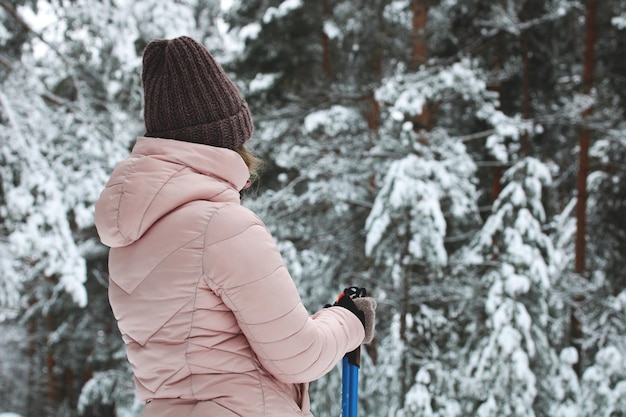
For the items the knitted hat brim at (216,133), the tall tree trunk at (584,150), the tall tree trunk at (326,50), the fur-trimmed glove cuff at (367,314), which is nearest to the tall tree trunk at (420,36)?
the tall tree trunk at (584,150)

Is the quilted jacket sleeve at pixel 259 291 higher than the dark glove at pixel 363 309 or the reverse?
higher

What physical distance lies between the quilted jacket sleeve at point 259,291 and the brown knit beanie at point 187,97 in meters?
0.24

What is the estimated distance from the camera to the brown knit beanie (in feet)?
4.93

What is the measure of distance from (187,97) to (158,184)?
0.80 feet

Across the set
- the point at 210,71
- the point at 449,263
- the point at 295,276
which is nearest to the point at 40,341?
the point at 295,276

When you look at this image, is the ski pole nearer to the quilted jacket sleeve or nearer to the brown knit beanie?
the quilted jacket sleeve

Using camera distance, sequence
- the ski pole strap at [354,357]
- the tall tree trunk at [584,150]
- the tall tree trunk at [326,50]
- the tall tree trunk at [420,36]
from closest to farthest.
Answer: the ski pole strap at [354,357]
the tall tree trunk at [420,36]
the tall tree trunk at [584,150]
the tall tree trunk at [326,50]

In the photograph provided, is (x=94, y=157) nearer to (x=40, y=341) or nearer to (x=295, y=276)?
(x=295, y=276)

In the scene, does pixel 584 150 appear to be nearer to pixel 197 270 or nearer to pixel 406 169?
pixel 406 169

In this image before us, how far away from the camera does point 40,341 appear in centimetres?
1661

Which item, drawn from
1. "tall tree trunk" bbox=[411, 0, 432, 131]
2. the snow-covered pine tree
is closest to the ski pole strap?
the snow-covered pine tree

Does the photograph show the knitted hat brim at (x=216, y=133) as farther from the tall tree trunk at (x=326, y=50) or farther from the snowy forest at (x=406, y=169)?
the tall tree trunk at (x=326, y=50)

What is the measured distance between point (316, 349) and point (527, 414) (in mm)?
5262

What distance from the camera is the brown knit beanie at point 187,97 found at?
1502 millimetres
